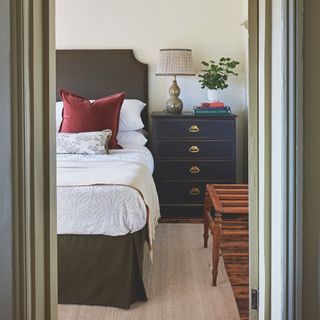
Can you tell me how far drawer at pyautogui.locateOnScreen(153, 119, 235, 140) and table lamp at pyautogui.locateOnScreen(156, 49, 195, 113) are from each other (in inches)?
8.4

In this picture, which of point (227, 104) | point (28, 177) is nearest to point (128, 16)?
point (227, 104)

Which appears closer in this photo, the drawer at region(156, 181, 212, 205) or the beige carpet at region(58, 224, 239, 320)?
the beige carpet at region(58, 224, 239, 320)

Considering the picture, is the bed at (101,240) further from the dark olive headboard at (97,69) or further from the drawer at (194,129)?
the dark olive headboard at (97,69)

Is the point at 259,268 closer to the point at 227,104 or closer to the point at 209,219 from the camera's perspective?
the point at 209,219

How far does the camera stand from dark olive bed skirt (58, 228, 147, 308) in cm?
272

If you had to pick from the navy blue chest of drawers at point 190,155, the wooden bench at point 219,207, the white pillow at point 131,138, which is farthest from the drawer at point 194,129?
the wooden bench at point 219,207

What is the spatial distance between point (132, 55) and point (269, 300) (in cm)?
360

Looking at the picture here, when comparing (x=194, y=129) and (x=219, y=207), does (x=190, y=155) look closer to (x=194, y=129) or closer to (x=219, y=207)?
(x=194, y=129)

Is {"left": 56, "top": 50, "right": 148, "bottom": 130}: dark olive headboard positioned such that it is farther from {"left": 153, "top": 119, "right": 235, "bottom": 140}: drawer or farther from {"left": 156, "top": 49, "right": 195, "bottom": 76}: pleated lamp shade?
{"left": 153, "top": 119, "right": 235, "bottom": 140}: drawer

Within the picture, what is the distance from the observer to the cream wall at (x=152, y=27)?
16.2 feet

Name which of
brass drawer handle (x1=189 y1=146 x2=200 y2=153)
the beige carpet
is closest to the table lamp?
brass drawer handle (x1=189 y1=146 x2=200 y2=153)

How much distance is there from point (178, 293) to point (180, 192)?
5.89 feet

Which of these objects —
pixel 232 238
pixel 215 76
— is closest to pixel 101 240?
pixel 232 238

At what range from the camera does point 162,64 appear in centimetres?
469
